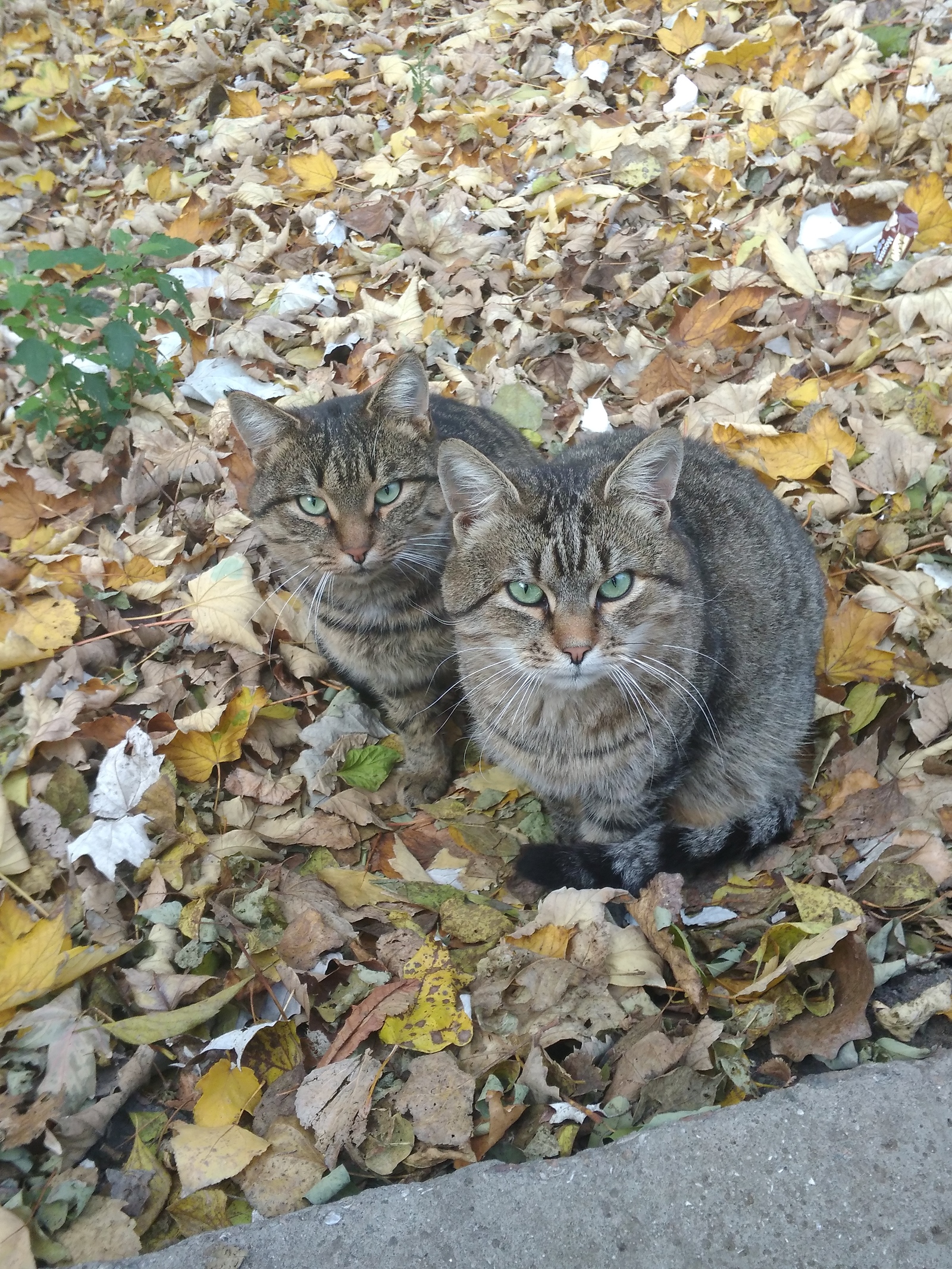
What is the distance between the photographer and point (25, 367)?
3.17 metres

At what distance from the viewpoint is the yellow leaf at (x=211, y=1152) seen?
190 centimetres

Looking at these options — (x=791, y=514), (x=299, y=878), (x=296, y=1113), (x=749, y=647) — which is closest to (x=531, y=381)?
(x=791, y=514)

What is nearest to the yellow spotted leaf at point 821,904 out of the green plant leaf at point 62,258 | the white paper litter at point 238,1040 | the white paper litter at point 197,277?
the white paper litter at point 238,1040

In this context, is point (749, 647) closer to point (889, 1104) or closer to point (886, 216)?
point (889, 1104)

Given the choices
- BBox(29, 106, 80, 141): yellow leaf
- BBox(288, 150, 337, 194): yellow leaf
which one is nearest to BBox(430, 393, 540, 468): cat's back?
BBox(288, 150, 337, 194): yellow leaf

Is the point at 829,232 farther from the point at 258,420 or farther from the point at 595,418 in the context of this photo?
the point at 258,420

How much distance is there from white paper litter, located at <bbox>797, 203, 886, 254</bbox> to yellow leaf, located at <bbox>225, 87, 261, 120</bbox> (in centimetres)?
366

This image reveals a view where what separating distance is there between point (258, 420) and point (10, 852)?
149cm

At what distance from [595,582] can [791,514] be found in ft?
3.21

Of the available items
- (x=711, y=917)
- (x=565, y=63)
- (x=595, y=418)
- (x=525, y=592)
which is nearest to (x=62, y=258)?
(x=595, y=418)

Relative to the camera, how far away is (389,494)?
9.27 feet

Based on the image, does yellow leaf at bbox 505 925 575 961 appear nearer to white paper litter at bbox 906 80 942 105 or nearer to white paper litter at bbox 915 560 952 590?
white paper litter at bbox 915 560 952 590

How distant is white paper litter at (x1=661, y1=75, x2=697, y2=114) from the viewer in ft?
15.6

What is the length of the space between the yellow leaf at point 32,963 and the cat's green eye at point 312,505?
1.38 meters
